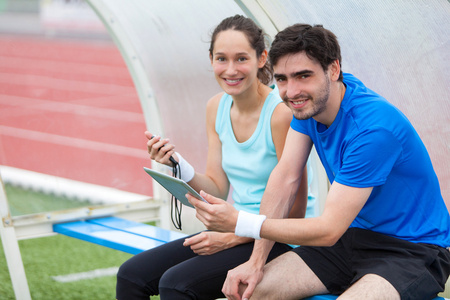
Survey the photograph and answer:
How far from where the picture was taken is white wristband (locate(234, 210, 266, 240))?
2656 mm

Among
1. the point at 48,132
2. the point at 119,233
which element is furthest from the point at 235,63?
the point at 48,132

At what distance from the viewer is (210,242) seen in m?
3.12

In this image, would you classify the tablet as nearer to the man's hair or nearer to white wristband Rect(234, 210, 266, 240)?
white wristband Rect(234, 210, 266, 240)

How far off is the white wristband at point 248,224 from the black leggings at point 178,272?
397mm

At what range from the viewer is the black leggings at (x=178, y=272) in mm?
2955

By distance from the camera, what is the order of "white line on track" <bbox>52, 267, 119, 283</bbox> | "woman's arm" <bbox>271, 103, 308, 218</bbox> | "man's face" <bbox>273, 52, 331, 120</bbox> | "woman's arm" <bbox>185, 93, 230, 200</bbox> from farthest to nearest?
"white line on track" <bbox>52, 267, 119, 283</bbox> → "woman's arm" <bbox>185, 93, 230, 200</bbox> → "woman's arm" <bbox>271, 103, 308, 218</bbox> → "man's face" <bbox>273, 52, 331, 120</bbox>

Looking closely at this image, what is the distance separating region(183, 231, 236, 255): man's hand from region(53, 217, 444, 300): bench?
81 centimetres

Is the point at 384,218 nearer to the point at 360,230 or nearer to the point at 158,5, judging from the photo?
the point at 360,230

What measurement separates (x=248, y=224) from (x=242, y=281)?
0.31 meters

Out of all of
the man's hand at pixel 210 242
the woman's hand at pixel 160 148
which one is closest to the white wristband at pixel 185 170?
the woman's hand at pixel 160 148

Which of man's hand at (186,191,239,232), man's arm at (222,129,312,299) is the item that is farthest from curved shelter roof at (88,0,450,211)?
man's hand at (186,191,239,232)

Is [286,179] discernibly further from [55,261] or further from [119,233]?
[55,261]

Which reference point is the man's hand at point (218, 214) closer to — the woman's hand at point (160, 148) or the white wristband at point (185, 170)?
the woman's hand at point (160, 148)

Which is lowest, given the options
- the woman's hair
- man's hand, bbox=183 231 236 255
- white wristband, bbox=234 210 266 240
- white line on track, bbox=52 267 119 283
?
white line on track, bbox=52 267 119 283
